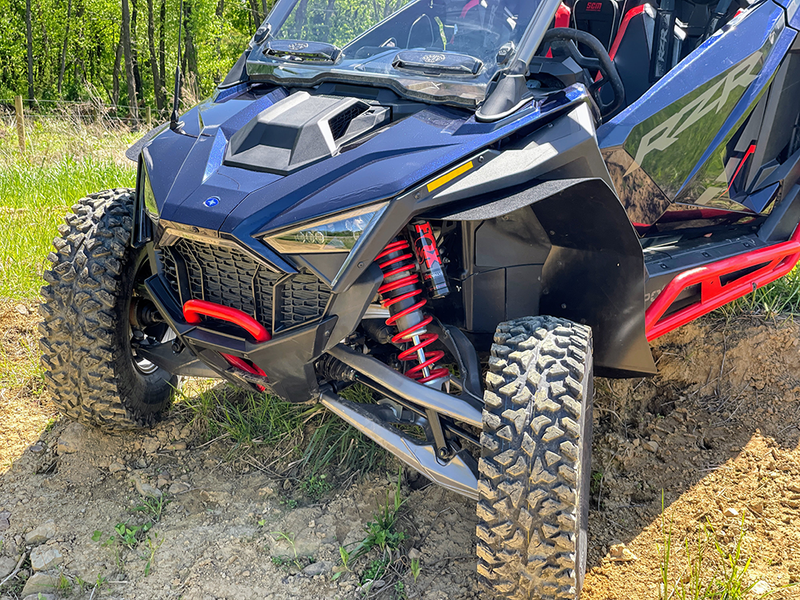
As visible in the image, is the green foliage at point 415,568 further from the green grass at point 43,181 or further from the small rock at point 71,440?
the green grass at point 43,181

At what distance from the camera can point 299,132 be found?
2.17 meters

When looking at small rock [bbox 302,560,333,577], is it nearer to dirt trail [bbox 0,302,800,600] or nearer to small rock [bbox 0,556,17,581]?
dirt trail [bbox 0,302,800,600]

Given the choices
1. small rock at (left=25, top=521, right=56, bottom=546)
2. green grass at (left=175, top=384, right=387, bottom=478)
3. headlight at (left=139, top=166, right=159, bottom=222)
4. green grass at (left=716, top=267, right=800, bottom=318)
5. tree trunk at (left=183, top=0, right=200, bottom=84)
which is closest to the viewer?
headlight at (left=139, top=166, right=159, bottom=222)

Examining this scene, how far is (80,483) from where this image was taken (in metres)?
2.96

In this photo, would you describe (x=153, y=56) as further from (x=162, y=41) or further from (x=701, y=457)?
(x=701, y=457)

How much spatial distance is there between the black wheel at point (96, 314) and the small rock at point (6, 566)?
561 millimetres

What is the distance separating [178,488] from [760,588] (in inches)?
85.4

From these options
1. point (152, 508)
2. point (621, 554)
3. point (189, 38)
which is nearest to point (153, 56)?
point (189, 38)

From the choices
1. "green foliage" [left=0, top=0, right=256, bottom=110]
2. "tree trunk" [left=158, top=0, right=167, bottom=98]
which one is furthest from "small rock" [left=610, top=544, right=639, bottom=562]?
"tree trunk" [left=158, top=0, right=167, bottom=98]

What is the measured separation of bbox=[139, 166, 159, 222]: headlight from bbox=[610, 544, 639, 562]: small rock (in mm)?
1947

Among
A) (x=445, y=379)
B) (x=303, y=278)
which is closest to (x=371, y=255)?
(x=303, y=278)

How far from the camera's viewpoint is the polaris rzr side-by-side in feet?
6.57

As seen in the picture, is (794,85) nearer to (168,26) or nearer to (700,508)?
(700,508)

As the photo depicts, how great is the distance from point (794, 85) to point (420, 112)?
213 cm
